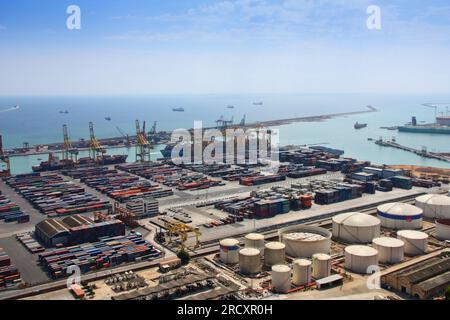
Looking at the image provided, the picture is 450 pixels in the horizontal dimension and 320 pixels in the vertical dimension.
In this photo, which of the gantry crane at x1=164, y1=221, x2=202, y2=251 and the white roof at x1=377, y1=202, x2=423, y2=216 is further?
the white roof at x1=377, y1=202, x2=423, y2=216

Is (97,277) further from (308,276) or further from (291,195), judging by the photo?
(291,195)

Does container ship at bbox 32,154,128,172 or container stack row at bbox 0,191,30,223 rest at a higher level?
container ship at bbox 32,154,128,172

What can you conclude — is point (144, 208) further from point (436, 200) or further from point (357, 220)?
point (436, 200)

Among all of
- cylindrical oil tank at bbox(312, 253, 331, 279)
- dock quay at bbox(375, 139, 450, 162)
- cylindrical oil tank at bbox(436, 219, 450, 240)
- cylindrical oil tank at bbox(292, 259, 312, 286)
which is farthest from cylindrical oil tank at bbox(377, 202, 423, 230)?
dock quay at bbox(375, 139, 450, 162)

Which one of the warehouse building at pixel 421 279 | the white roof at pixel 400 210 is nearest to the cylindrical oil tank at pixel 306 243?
the warehouse building at pixel 421 279

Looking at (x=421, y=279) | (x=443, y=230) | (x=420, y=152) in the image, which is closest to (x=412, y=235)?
(x=443, y=230)

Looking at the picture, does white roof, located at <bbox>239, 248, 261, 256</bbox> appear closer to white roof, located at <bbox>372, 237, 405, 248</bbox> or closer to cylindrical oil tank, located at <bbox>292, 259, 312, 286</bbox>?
cylindrical oil tank, located at <bbox>292, 259, 312, 286</bbox>
